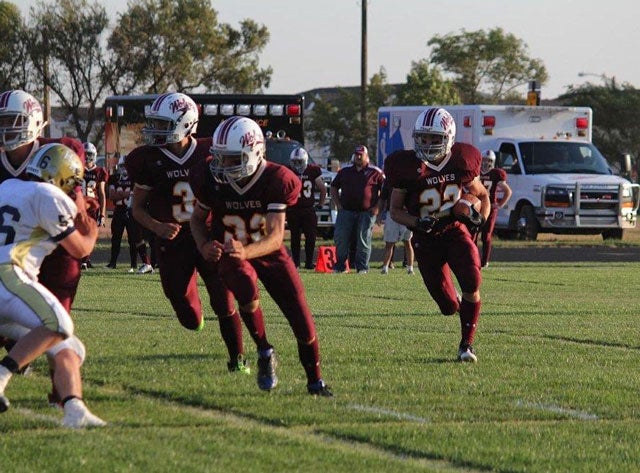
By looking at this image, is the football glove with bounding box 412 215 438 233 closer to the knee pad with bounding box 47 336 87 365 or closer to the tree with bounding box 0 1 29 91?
the knee pad with bounding box 47 336 87 365

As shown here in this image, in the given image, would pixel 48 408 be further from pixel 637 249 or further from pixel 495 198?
pixel 637 249

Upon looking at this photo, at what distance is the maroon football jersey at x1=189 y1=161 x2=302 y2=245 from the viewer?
8312 millimetres

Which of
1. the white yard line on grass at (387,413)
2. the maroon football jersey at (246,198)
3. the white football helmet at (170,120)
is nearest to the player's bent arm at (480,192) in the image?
the white football helmet at (170,120)

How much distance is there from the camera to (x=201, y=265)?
9.61 meters

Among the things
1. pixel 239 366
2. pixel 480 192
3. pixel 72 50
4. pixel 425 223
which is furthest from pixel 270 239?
pixel 72 50

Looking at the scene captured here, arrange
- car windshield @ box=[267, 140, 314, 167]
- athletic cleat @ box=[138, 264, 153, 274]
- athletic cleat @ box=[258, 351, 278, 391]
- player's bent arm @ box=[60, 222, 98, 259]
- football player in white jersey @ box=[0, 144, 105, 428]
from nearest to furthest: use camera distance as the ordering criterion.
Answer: football player in white jersey @ box=[0, 144, 105, 428]
player's bent arm @ box=[60, 222, 98, 259]
athletic cleat @ box=[258, 351, 278, 391]
athletic cleat @ box=[138, 264, 153, 274]
car windshield @ box=[267, 140, 314, 167]

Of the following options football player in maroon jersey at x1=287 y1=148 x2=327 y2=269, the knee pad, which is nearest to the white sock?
the knee pad

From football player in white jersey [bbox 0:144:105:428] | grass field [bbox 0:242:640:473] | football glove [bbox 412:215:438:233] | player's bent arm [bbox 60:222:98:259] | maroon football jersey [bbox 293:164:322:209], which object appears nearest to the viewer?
grass field [bbox 0:242:640:473]

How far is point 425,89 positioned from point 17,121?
190 feet

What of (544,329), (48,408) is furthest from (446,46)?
(48,408)

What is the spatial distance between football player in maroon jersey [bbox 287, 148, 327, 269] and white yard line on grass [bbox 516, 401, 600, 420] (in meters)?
12.8

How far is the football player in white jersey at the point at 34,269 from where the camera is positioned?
688 cm

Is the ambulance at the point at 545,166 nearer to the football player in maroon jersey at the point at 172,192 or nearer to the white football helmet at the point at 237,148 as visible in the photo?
the football player in maroon jersey at the point at 172,192

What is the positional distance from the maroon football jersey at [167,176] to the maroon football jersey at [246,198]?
1.07m
